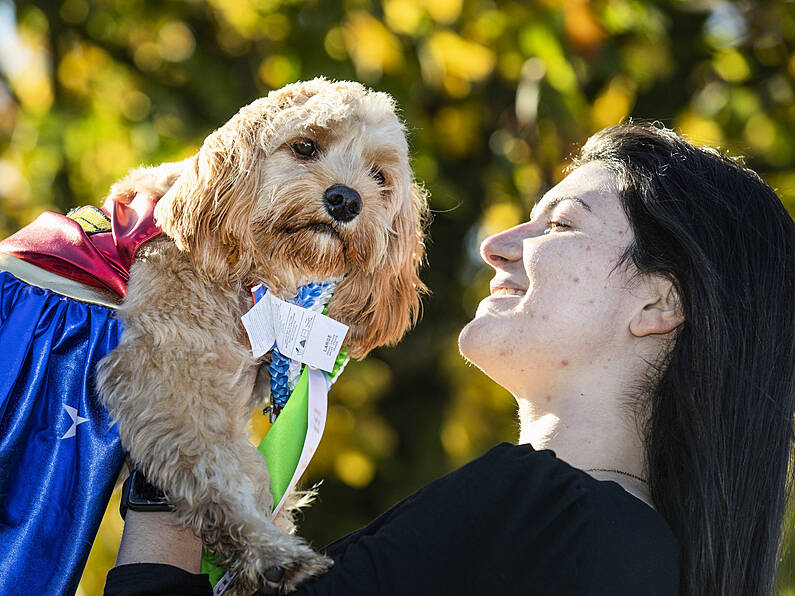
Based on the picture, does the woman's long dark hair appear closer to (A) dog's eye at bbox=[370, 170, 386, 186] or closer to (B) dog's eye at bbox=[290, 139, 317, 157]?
(A) dog's eye at bbox=[370, 170, 386, 186]

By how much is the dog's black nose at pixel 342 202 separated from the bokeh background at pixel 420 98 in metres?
1.55

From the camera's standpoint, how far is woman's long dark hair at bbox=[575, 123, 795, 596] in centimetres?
199

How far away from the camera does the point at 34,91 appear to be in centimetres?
470

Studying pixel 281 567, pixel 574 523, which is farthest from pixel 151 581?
pixel 574 523

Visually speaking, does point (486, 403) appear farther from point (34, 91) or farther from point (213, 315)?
point (213, 315)

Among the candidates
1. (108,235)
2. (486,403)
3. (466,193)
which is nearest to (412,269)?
(108,235)

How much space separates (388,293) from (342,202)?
33 centimetres

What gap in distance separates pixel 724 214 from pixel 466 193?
3146 mm

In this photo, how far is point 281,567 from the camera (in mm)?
1914

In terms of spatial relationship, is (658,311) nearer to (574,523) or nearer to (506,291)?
(506,291)

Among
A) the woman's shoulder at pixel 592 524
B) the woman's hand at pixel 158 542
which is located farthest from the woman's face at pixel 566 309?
the woman's hand at pixel 158 542

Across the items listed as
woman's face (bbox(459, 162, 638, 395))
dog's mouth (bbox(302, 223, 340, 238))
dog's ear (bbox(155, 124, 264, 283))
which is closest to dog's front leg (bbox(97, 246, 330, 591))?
dog's ear (bbox(155, 124, 264, 283))

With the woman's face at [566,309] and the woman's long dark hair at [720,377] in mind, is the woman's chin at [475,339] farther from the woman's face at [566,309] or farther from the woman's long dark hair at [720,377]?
the woman's long dark hair at [720,377]

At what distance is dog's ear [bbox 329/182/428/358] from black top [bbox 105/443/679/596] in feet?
2.35
